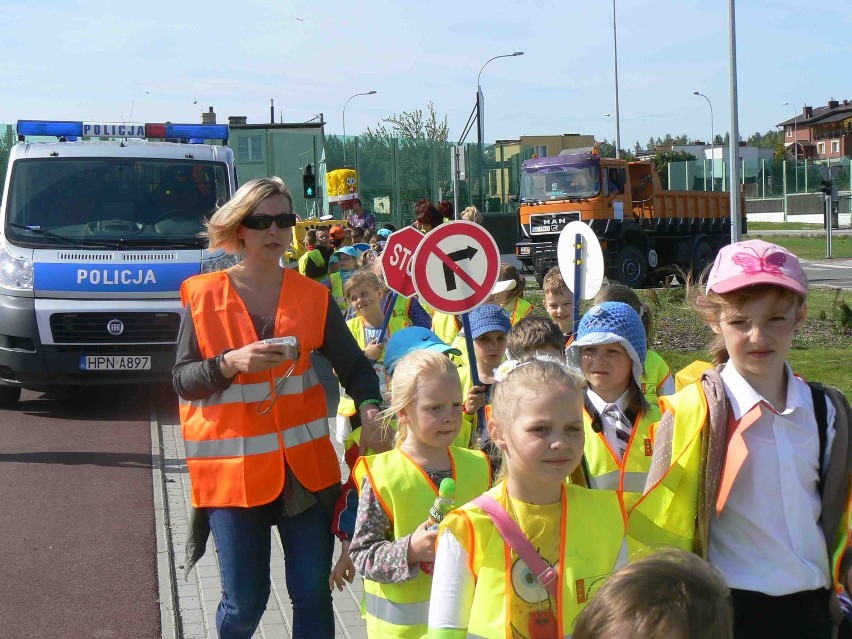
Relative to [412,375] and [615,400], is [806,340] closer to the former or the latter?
[615,400]

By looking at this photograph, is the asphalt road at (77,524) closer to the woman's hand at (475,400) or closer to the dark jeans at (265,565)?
the dark jeans at (265,565)

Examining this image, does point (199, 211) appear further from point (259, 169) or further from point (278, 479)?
point (259, 169)

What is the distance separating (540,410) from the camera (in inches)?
112

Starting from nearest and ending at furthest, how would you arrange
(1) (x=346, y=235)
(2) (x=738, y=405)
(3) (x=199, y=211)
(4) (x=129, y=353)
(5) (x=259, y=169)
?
(2) (x=738, y=405) → (4) (x=129, y=353) → (3) (x=199, y=211) → (1) (x=346, y=235) → (5) (x=259, y=169)

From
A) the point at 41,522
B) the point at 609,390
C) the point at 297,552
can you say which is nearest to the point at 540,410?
the point at 609,390

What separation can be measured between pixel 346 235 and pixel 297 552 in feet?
44.8

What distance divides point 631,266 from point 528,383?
1013 inches

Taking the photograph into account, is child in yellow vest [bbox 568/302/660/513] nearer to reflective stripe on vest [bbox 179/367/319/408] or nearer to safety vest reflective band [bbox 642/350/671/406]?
safety vest reflective band [bbox 642/350/671/406]

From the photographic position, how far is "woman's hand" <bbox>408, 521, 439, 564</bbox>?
3146 millimetres

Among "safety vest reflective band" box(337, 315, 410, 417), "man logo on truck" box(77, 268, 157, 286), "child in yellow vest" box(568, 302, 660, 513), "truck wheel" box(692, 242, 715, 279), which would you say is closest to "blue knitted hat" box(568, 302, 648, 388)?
"child in yellow vest" box(568, 302, 660, 513)

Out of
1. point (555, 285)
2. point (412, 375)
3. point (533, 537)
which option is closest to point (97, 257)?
point (555, 285)

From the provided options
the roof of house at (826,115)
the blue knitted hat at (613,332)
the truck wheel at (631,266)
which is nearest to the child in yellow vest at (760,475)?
the blue knitted hat at (613,332)

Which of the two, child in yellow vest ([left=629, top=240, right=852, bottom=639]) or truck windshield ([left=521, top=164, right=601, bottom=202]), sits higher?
truck windshield ([left=521, top=164, right=601, bottom=202])

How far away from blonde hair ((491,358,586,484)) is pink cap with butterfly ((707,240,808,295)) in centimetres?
45
